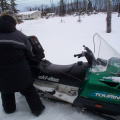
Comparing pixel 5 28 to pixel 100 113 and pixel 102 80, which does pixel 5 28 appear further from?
pixel 100 113

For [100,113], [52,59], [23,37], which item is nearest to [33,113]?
[100,113]

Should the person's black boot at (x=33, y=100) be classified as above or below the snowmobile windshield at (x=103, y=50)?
below

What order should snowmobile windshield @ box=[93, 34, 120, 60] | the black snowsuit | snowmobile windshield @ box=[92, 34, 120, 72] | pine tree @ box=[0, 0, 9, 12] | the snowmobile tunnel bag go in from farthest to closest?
pine tree @ box=[0, 0, 9, 12] → the snowmobile tunnel bag → snowmobile windshield @ box=[93, 34, 120, 60] → snowmobile windshield @ box=[92, 34, 120, 72] → the black snowsuit

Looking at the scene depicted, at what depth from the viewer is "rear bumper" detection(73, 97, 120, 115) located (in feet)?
5.80

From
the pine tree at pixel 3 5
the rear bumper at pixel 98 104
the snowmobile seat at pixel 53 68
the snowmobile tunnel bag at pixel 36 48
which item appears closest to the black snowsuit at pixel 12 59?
the snowmobile tunnel bag at pixel 36 48

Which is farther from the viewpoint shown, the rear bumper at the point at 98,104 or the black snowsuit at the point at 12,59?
the black snowsuit at the point at 12,59

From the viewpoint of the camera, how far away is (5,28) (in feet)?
6.32

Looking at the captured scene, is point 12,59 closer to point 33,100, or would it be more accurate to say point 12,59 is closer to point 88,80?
point 33,100

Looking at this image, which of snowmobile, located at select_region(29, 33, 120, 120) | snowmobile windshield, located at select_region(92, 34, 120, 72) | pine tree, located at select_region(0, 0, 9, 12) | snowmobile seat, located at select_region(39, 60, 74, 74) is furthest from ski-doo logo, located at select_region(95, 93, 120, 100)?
pine tree, located at select_region(0, 0, 9, 12)

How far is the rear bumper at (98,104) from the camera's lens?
69.6 inches

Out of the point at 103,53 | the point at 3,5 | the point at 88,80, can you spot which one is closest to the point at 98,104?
the point at 88,80

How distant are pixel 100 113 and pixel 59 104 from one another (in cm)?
82

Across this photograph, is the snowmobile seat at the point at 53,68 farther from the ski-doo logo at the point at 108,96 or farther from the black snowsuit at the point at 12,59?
the ski-doo logo at the point at 108,96

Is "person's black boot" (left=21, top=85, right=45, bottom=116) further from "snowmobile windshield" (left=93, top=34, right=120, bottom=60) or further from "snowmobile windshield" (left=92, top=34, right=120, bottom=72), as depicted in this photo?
"snowmobile windshield" (left=93, top=34, right=120, bottom=60)
